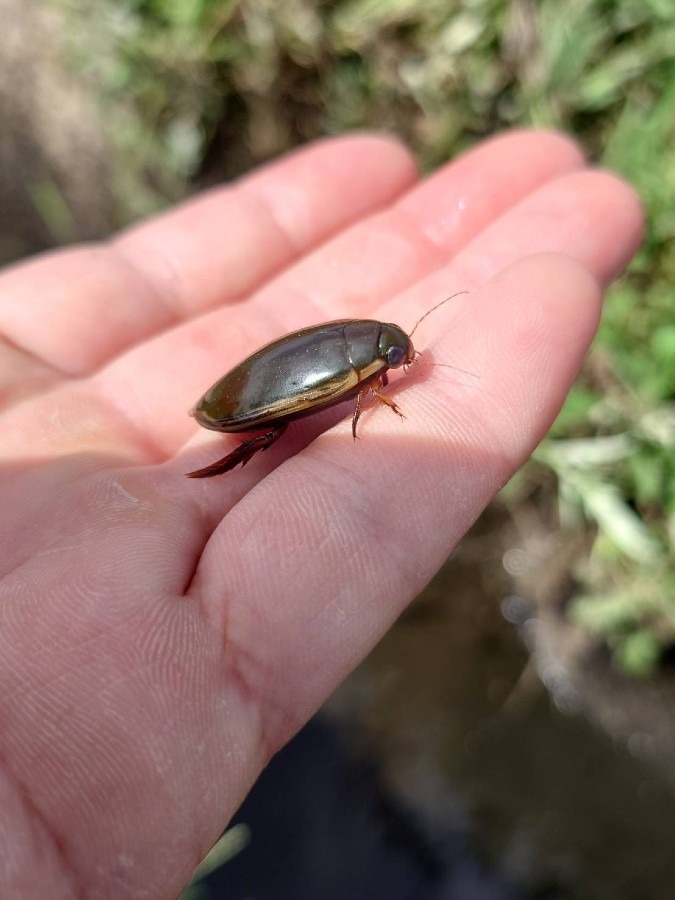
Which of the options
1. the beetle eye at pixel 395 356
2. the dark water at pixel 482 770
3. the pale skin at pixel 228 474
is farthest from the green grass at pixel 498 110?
the beetle eye at pixel 395 356

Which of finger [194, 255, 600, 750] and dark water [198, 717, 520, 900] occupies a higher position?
finger [194, 255, 600, 750]

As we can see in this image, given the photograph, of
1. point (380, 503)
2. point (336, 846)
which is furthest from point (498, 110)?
point (336, 846)

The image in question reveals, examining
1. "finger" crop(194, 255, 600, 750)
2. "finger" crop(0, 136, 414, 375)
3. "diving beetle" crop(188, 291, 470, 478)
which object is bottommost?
"finger" crop(194, 255, 600, 750)

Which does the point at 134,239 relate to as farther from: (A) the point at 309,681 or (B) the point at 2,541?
(A) the point at 309,681

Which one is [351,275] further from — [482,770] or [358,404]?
[482,770]

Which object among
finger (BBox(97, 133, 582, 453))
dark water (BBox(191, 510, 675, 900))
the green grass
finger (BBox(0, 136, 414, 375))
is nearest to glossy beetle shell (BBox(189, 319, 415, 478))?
finger (BBox(97, 133, 582, 453))

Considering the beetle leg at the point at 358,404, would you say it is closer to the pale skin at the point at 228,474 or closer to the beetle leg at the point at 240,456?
the pale skin at the point at 228,474

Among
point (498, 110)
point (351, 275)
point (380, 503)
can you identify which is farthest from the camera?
point (498, 110)

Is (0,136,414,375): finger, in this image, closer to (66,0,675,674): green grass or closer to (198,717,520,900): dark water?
(66,0,675,674): green grass

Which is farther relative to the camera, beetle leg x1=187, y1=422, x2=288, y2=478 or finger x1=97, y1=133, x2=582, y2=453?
finger x1=97, y1=133, x2=582, y2=453
